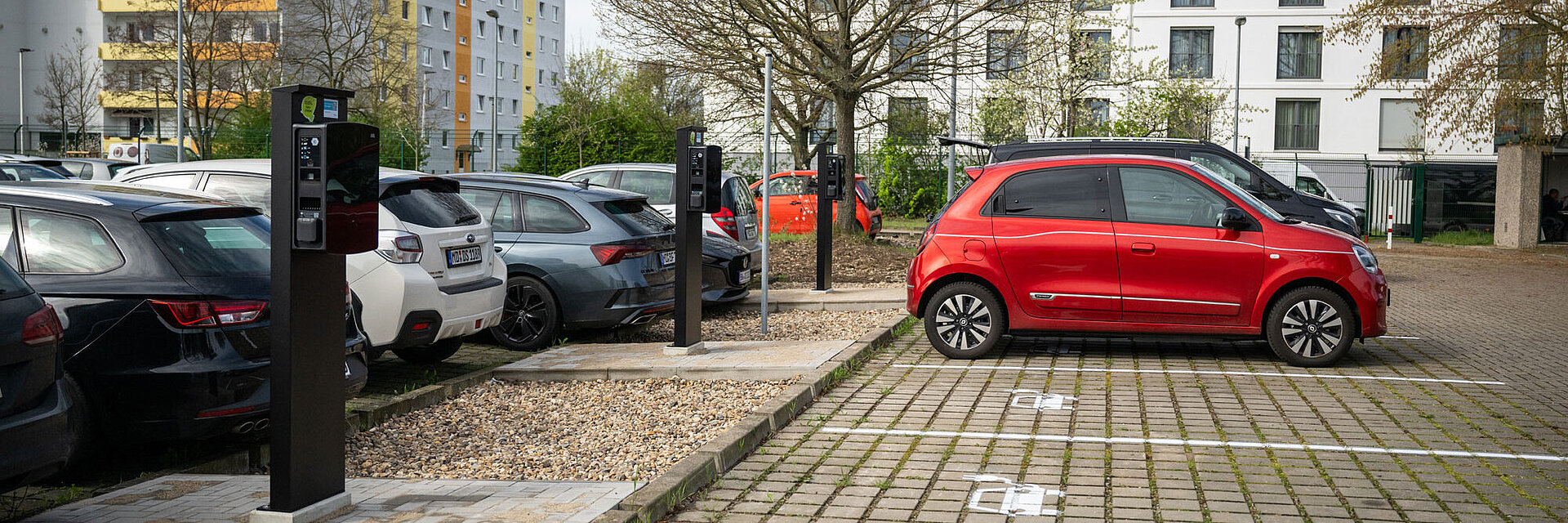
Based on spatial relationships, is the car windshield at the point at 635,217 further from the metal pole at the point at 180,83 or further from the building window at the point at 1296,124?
the building window at the point at 1296,124

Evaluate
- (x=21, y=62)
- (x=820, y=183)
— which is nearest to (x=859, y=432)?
(x=820, y=183)

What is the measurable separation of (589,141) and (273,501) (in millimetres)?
33921

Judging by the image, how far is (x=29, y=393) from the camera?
439 centimetres

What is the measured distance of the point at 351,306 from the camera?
22.8ft

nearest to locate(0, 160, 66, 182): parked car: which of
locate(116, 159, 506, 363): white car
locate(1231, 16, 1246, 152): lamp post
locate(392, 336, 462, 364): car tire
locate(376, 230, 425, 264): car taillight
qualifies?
locate(116, 159, 506, 363): white car

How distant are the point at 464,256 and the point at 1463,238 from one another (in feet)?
93.8

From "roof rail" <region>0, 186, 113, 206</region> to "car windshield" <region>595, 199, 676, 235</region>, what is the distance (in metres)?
4.83

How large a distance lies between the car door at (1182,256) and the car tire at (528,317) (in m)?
4.50

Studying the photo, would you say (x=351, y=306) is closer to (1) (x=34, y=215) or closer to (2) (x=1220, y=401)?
(1) (x=34, y=215)

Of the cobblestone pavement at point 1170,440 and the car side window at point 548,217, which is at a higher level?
the car side window at point 548,217

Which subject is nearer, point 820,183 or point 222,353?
point 222,353

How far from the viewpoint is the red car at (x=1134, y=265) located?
30.4ft

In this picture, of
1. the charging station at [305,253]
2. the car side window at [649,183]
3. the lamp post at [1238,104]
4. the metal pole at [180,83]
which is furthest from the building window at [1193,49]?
the charging station at [305,253]

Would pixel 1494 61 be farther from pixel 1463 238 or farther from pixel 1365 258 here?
pixel 1365 258
